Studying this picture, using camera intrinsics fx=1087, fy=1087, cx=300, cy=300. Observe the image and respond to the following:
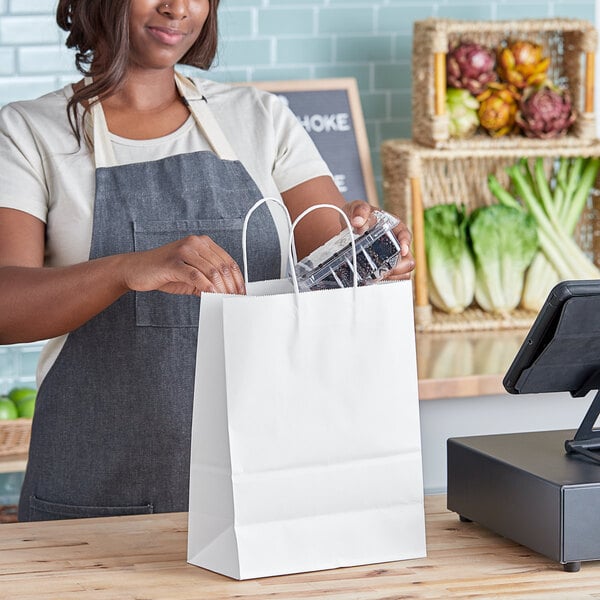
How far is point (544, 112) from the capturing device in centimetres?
311

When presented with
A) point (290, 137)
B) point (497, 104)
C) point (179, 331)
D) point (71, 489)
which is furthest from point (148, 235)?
point (497, 104)

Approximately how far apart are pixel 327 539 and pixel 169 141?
2.61 ft

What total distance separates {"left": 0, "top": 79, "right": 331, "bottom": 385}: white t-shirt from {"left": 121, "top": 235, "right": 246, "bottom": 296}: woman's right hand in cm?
37

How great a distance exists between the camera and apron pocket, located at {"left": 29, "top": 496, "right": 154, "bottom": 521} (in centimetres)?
171

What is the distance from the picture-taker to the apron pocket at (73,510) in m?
1.71

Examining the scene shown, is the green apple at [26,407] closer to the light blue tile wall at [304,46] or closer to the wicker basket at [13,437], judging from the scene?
the wicker basket at [13,437]

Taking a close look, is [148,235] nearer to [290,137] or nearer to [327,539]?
[290,137]

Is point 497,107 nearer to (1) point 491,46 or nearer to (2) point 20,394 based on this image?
(1) point 491,46

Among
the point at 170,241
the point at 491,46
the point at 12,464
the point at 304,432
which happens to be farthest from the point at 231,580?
the point at 491,46

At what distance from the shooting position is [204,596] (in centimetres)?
118

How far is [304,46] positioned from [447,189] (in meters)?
0.61

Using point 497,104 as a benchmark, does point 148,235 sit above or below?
below

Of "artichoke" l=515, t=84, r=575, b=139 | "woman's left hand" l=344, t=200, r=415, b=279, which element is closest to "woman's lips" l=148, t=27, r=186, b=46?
"woman's left hand" l=344, t=200, r=415, b=279

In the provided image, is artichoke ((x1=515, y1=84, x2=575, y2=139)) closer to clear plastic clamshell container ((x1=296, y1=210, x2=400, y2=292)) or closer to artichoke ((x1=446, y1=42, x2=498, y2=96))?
artichoke ((x1=446, y1=42, x2=498, y2=96))
